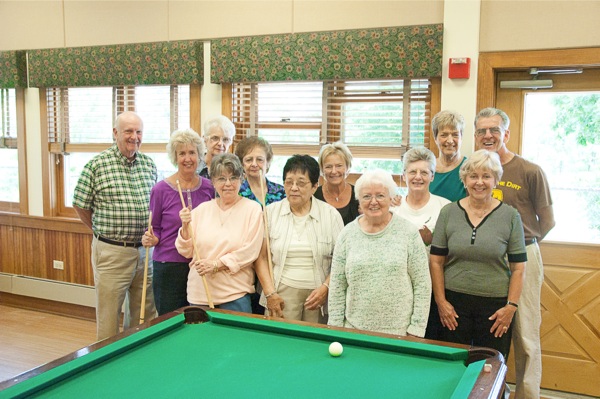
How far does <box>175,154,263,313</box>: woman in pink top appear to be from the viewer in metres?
2.69

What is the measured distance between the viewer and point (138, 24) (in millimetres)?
4613

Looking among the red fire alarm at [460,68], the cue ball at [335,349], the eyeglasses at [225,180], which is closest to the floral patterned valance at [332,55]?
the red fire alarm at [460,68]

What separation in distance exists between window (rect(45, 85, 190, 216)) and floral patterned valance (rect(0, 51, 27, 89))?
0.29 m

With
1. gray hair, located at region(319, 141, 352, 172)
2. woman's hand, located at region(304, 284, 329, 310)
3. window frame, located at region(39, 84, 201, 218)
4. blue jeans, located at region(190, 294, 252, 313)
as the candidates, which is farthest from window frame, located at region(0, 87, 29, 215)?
woman's hand, located at region(304, 284, 329, 310)

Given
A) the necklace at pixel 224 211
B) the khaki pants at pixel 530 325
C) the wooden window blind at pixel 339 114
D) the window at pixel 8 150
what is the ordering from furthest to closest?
1. the window at pixel 8 150
2. the wooden window blind at pixel 339 114
3. the khaki pants at pixel 530 325
4. the necklace at pixel 224 211

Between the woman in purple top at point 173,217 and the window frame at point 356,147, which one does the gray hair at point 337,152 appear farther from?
the window frame at point 356,147

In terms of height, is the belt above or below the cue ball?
above

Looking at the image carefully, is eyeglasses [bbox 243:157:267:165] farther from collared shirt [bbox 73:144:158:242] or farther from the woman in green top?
the woman in green top

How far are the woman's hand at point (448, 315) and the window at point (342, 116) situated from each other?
153 centimetres

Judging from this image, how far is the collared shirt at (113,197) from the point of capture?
11.0ft

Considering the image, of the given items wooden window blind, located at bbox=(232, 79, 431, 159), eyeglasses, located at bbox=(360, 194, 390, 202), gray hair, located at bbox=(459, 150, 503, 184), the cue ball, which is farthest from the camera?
wooden window blind, located at bbox=(232, 79, 431, 159)

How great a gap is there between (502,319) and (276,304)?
1.10 meters

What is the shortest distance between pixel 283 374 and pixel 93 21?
422 cm

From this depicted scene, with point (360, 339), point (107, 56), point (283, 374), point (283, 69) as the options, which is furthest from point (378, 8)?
point (283, 374)
